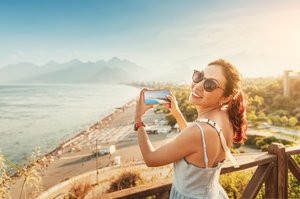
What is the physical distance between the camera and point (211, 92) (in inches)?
58.4

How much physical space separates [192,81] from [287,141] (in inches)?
1107

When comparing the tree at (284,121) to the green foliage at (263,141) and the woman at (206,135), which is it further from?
the woman at (206,135)

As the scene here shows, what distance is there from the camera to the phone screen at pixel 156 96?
158 centimetres

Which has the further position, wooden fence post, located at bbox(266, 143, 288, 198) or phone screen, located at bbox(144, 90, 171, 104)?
wooden fence post, located at bbox(266, 143, 288, 198)

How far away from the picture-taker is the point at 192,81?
159 centimetres

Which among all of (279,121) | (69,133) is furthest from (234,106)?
(69,133)

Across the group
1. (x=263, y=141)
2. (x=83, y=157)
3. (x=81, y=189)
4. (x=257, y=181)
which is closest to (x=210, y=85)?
(x=257, y=181)

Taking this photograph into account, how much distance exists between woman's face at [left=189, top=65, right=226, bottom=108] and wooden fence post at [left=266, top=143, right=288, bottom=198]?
142 cm

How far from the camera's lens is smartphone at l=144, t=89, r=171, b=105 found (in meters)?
1.58

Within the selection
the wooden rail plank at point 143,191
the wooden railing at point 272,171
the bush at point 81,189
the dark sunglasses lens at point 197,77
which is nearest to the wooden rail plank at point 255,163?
the wooden railing at point 272,171

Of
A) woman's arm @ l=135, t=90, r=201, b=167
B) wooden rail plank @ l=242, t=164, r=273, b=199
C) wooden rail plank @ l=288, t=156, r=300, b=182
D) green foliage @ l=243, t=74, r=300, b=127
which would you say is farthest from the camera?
green foliage @ l=243, t=74, r=300, b=127

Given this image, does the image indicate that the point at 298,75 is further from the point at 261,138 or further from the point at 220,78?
the point at 220,78

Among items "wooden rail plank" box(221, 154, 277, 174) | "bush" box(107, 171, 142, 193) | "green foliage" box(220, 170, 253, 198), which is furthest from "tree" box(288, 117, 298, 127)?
"wooden rail plank" box(221, 154, 277, 174)

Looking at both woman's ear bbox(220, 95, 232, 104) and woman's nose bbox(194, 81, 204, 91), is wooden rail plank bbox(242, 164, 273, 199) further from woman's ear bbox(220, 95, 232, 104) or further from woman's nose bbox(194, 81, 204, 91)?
woman's nose bbox(194, 81, 204, 91)
